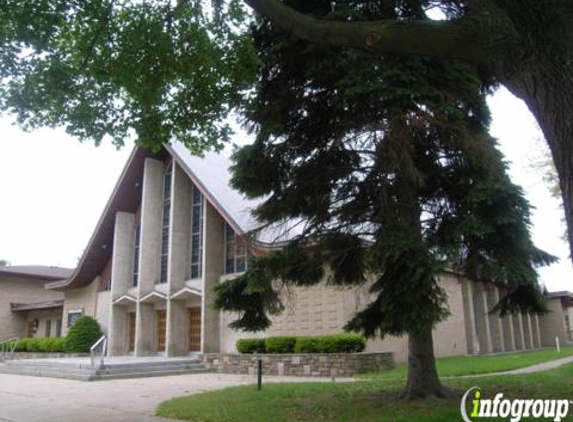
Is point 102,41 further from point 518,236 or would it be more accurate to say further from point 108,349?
point 108,349

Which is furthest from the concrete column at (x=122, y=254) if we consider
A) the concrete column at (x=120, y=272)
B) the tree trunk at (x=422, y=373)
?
the tree trunk at (x=422, y=373)

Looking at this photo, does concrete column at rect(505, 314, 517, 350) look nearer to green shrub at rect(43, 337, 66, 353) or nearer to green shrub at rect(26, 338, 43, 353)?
green shrub at rect(43, 337, 66, 353)

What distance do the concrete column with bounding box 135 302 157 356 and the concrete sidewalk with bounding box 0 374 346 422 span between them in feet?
24.7

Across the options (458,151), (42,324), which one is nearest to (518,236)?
(458,151)

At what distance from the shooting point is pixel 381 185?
9125 millimetres

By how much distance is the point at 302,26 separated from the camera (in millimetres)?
5648

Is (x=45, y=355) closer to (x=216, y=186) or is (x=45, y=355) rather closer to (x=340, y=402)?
(x=216, y=186)

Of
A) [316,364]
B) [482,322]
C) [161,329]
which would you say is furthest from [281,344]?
[482,322]

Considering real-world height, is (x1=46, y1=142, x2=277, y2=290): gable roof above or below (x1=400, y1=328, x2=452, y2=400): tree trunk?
above

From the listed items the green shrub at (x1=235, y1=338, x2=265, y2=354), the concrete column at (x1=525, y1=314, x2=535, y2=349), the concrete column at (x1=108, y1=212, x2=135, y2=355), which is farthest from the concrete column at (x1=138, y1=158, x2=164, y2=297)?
the concrete column at (x1=525, y1=314, x2=535, y2=349)

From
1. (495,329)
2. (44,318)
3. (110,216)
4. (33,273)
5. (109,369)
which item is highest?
(110,216)

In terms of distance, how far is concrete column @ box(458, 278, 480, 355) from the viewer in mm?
23237

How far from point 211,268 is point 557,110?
64.8 feet

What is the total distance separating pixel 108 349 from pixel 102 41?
2036 centimetres
